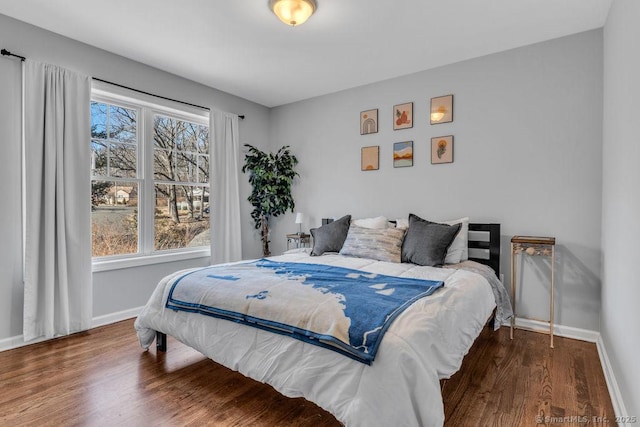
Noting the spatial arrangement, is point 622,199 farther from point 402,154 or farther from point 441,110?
point 402,154

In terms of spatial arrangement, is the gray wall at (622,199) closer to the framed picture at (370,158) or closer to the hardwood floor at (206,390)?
the hardwood floor at (206,390)

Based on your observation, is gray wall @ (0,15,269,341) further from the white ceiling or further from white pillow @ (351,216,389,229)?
white pillow @ (351,216,389,229)

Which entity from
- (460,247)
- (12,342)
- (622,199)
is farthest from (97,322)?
(622,199)

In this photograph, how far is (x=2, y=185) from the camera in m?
2.63

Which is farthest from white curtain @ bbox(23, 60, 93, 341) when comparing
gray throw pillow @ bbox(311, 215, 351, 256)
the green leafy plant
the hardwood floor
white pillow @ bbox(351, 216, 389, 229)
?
white pillow @ bbox(351, 216, 389, 229)

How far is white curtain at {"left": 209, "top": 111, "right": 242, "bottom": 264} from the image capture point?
4113mm

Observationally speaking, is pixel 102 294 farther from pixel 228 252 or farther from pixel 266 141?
pixel 266 141

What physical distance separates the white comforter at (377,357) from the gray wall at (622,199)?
28.2 inches

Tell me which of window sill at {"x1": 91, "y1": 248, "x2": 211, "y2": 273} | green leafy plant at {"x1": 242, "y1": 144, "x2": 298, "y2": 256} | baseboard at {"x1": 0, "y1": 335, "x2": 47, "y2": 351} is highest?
green leafy plant at {"x1": 242, "y1": 144, "x2": 298, "y2": 256}

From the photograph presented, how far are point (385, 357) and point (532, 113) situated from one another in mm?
2786

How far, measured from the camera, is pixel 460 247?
10.0 ft

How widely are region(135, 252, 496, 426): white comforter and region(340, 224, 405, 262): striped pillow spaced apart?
2.34 feet

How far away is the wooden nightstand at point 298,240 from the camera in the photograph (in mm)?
4367

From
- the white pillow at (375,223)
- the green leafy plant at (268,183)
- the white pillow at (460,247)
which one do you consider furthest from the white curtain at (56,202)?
the white pillow at (460,247)
